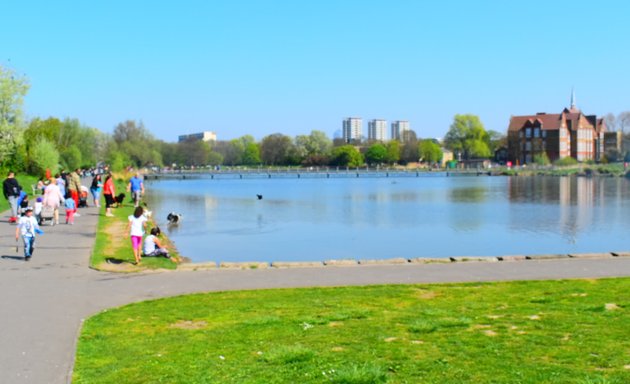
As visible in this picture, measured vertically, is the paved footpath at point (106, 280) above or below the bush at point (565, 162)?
below

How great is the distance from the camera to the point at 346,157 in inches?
5832

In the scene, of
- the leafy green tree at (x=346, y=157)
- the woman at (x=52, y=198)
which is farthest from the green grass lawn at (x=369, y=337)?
the leafy green tree at (x=346, y=157)

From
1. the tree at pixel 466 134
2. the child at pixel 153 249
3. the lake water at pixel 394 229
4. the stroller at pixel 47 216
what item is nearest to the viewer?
the child at pixel 153 249

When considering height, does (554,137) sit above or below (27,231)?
above

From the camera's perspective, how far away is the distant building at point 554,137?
122m

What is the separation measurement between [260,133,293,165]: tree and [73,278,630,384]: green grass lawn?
149190mm

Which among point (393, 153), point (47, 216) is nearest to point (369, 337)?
point (47, 216)

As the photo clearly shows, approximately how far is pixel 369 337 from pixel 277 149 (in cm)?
15383

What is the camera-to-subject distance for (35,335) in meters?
9.03

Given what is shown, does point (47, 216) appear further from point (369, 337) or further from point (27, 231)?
point (369, 337)

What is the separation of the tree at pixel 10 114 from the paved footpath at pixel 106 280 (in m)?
35.6

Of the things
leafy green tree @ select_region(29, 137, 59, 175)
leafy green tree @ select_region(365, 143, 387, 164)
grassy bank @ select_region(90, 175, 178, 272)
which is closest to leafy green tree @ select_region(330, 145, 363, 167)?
leafy green tree @ select_region(365, 143, 387, 164)

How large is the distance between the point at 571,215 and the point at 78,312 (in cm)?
3070

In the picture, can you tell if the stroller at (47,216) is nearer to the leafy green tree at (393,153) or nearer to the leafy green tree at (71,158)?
the leafy green tree at (71,158)
